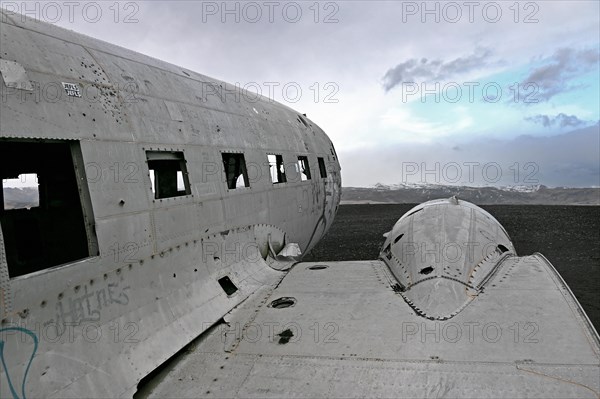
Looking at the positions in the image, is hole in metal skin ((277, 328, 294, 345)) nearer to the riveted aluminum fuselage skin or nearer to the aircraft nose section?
the riveted aluminum fuselage skin

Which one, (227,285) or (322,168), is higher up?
(322,168)

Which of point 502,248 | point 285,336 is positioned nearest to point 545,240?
point 502,248

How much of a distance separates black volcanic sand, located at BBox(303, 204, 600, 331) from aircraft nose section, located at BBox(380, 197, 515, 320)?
192 inches

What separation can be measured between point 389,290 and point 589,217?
3427 centimetres

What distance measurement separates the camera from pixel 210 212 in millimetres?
6609

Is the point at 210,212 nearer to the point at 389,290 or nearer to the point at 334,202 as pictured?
the point at 389,290

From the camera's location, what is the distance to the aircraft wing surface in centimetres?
430

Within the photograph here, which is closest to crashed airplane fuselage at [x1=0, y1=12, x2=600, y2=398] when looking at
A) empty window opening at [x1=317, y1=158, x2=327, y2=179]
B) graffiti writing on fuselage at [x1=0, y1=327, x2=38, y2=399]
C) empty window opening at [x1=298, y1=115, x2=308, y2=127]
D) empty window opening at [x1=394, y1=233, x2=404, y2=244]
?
graffiti writing on fuselage at [x1=0, y1=327, x2=38, y2=399]

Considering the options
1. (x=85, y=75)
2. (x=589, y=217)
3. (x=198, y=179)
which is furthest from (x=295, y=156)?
(x=589, y=217)

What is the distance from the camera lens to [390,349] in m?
5.00

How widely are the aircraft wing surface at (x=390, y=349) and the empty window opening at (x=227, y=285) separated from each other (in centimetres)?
36

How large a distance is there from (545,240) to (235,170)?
21650 millimetres

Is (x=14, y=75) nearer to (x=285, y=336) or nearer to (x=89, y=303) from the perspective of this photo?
(x=89, y=303)

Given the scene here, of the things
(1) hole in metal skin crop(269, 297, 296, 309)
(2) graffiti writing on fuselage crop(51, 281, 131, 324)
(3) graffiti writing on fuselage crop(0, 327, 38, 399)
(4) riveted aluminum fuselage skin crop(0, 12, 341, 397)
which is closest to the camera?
(3) graffiti writing on fuselage crop(0, 327, 38, 399)
